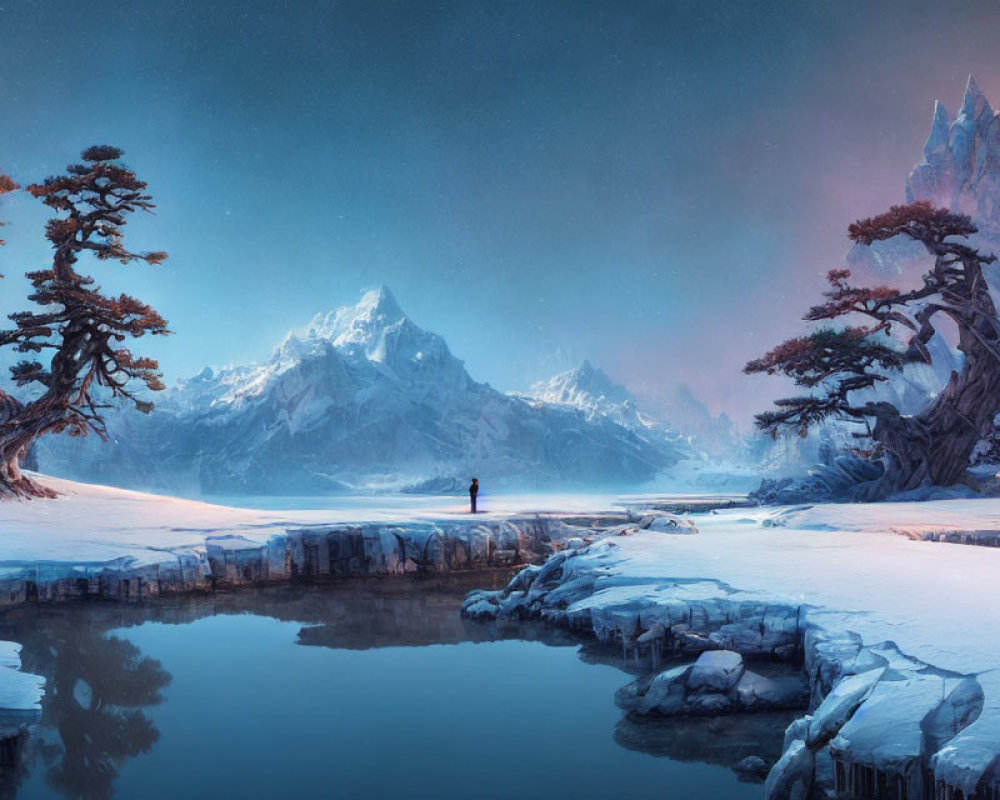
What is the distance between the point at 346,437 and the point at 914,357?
13638 centimetres

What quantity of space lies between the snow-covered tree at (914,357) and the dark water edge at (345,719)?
73.2 ft

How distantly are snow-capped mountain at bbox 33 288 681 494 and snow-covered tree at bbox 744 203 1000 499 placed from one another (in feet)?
309

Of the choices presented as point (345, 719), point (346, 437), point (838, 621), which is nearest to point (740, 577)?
point (838, 621)

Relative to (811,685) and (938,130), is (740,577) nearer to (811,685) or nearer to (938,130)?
(811,685)

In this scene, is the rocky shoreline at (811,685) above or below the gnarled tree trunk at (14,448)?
below

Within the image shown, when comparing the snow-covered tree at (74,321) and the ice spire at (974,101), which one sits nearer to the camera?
the snow-covered tree at (74,321)

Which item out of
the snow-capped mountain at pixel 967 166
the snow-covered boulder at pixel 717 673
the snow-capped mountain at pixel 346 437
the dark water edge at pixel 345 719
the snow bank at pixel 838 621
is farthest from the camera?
the snow-capped mountain at pixel 346 437

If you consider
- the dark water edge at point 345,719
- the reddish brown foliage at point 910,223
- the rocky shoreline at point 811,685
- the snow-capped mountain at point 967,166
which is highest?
the snow-capped mountain at point 967,166

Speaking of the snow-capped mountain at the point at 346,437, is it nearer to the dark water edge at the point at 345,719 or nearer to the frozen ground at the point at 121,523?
the frozen ground at the point at 121,523

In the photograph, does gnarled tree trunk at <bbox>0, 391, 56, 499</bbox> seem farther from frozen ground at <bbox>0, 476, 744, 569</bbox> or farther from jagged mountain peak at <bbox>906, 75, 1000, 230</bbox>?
jagged mountain peak at <bbox>906, 75, 1000, 230</bbox>

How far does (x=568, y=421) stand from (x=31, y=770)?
187431mm

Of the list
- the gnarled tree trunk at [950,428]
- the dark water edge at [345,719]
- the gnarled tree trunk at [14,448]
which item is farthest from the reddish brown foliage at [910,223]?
the gnarled tree trunk at [14,448]

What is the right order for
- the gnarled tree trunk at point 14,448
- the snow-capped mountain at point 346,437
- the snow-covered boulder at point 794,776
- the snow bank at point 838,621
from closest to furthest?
1. the snow bank at point 838,621
2. the snow-covered boulder at point 794,776
3. the gnarled tree trunk at point 14,448
4. the snow-capped mountain at point 346,437

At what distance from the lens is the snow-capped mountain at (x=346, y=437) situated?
5768 inches
